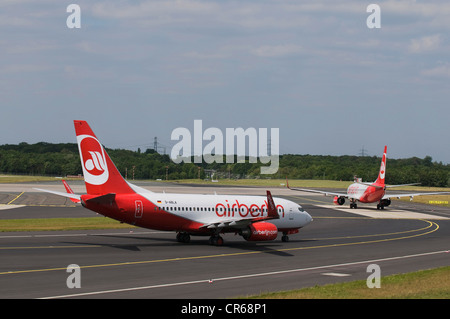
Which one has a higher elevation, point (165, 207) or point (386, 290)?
point (165, 207)

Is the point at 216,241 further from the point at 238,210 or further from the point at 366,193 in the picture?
the point at 366,193

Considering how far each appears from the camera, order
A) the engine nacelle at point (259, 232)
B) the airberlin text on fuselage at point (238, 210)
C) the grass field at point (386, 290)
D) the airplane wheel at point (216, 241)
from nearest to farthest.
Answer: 1. the grass field at point (386, 290)
2. the engine nacelle at point (259, 232)
3. the airplane wheel at point (216, 241)
4. the airberlin text on fuselage at point (238, 210)

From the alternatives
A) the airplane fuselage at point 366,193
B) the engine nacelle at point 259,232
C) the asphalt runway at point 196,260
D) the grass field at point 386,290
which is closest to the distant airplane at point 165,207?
the engine nacelle at point 259,232

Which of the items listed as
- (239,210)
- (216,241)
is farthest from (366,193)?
(216,241)

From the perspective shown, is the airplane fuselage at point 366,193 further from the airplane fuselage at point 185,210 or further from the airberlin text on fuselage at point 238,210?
the airberlin text on fuselage at point 238,210

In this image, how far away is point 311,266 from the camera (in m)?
35.6

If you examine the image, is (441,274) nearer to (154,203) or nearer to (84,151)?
(154,203)

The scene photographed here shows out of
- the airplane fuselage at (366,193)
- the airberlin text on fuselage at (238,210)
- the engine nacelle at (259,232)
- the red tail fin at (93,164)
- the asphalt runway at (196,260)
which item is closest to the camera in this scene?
the asphalt runway at (196,260)

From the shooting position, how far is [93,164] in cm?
4041

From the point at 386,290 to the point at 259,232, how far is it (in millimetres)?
17438

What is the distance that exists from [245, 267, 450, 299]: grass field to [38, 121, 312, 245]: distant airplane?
12900 mm

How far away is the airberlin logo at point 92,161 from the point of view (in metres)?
40.3

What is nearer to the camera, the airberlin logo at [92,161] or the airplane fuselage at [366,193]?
the airberlin logo at [92,161]

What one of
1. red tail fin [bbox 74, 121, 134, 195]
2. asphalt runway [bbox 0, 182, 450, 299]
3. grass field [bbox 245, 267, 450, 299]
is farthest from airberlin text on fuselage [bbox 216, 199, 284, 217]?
grass field [bbox 245, 267, 450, 299]
